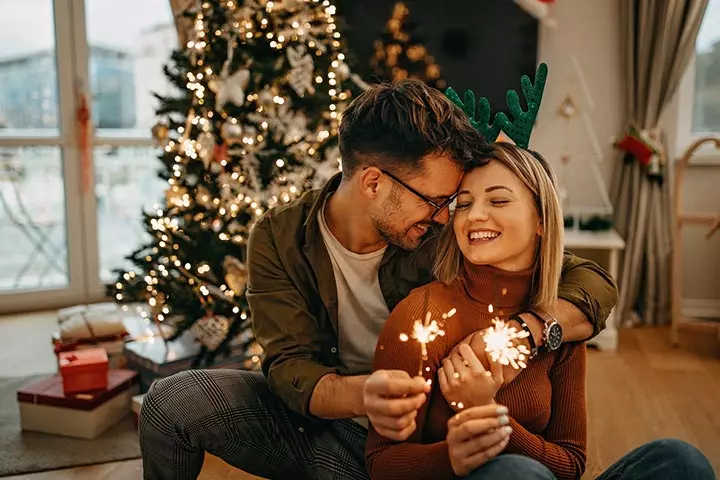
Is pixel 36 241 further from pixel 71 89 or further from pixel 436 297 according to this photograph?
pixel 436 297

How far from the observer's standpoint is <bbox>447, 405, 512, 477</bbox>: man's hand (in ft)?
4.43

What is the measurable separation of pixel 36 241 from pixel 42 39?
1154 mm

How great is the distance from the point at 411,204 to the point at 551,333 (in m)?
0.43

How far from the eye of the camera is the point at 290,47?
3.10 m

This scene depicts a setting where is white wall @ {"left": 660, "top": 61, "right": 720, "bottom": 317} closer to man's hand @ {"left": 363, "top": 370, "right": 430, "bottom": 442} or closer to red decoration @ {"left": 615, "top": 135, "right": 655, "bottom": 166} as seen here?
red decoration @ {"left": 615, "top": 135, "right": 655, "bottom": 166}

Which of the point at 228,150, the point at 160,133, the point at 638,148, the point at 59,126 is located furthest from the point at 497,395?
the point at 59,126

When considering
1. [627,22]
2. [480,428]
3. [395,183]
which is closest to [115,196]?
[627,22]

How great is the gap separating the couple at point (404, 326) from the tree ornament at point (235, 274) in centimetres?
122

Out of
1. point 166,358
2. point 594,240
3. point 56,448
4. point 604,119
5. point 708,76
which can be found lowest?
point 56,448

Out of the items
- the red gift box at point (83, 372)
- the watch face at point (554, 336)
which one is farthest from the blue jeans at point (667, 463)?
the red gift box at point (83, 372)

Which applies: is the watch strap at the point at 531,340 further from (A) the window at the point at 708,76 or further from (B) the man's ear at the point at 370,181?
(A) the window at the point at 708,76

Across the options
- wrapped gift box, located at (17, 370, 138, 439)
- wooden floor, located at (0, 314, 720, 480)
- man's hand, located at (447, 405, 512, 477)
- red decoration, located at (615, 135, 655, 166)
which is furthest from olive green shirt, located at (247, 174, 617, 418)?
red decoration, located at (615, 135, 655, 166)

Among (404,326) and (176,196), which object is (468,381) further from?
(176,196)

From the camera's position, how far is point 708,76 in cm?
455
